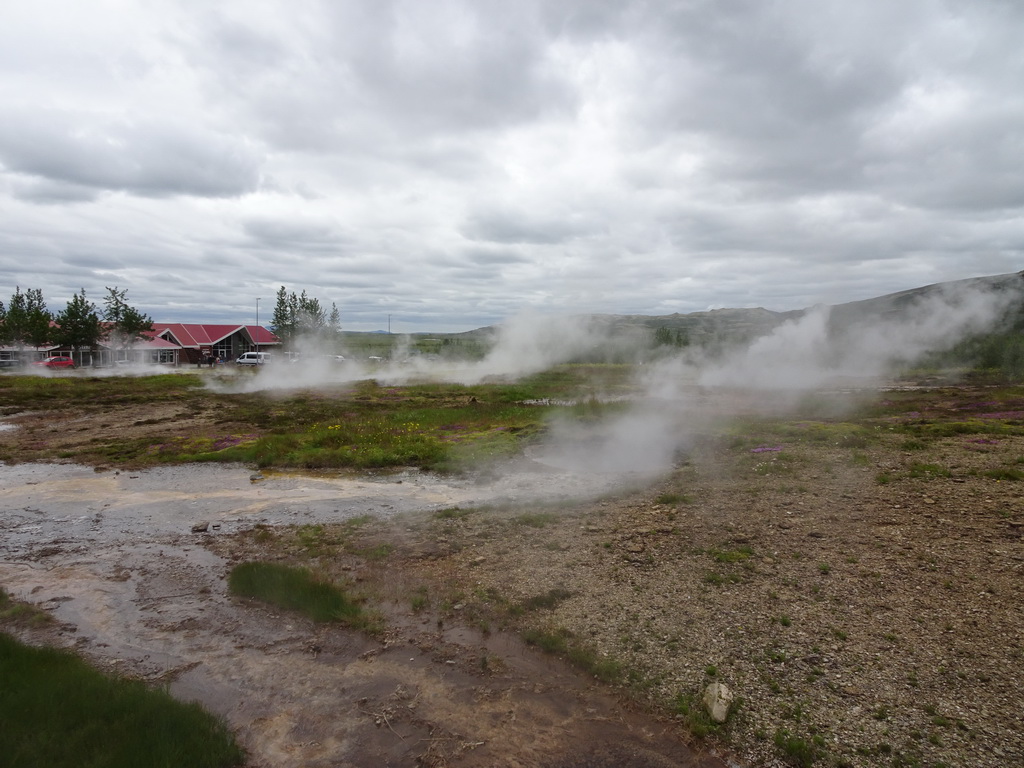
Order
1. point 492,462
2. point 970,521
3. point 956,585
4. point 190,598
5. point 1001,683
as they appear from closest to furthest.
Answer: point 1001,683 → point 956,585 → point 190,598 → point 970,521 → point 492,462

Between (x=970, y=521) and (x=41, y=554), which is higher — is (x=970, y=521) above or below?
above

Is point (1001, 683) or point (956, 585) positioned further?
point (956, 585)

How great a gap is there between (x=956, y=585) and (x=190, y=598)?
43.5ft

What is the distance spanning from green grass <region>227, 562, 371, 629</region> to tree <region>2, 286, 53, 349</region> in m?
65.1

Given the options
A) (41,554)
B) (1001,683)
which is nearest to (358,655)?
(1001,683)

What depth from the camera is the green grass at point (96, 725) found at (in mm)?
5965

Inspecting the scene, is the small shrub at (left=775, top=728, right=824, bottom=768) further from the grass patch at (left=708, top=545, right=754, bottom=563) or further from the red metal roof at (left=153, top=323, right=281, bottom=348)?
the red metal roof at (left=153, top=323, right=281, bottom=348)

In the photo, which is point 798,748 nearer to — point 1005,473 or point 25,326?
point 1005,473

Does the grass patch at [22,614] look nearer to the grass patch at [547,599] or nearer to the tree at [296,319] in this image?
the grass patch at [547,599]

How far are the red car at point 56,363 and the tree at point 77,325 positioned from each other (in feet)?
9.76

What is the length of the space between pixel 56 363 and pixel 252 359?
20.2 m

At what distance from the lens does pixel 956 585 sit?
930cm

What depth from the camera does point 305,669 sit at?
7.85m

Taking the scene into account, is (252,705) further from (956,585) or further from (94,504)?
(94,504)
